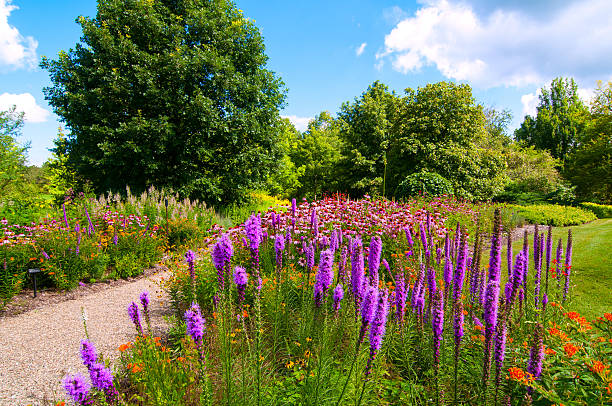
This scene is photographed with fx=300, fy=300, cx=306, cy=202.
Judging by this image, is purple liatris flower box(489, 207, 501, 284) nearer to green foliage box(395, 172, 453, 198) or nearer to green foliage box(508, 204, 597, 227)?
green foliage box(395, 172, 453, 198)

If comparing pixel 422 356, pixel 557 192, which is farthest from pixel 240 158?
pixel 557 192

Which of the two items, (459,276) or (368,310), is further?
(459,276)

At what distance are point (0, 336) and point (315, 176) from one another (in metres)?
26.7

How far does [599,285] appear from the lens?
6465 mm

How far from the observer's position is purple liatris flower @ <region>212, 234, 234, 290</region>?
2.26 m

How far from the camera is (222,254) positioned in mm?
2307

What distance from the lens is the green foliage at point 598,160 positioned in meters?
21.2

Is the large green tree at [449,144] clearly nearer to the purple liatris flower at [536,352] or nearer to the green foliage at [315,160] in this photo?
the green foliage at [315,160]

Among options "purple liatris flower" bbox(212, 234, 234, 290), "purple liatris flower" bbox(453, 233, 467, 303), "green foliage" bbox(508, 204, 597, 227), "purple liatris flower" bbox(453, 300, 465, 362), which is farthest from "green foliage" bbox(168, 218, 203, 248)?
"green foliage" bbox(508, 204, 597, 227)

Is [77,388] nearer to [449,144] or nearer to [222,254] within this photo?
[222,254]

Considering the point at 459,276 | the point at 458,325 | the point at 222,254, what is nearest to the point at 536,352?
the point at 458,325

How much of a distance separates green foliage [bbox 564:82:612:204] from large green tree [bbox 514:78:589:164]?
13.5 metres

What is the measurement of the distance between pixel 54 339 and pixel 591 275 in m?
10.9

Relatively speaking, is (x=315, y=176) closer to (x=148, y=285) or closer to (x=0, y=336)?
(x=148, y=285)
